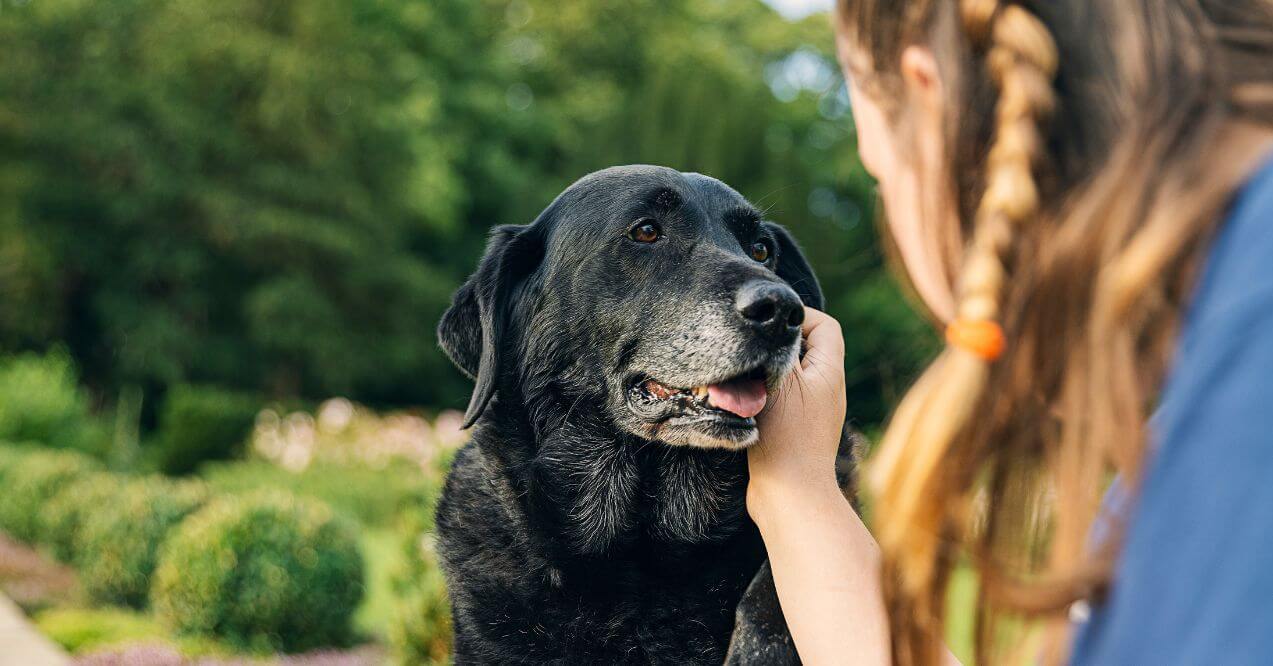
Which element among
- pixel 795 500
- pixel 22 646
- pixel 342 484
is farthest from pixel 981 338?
pixel 342 484

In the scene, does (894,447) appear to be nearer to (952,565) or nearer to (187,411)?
(952,565)

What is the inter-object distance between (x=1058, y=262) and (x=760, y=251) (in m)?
1.83

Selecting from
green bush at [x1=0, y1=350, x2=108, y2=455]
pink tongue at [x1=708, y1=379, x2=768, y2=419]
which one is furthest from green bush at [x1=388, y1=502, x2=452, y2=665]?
green bush at [x1=0, y1=350, x2=108, y2=455]

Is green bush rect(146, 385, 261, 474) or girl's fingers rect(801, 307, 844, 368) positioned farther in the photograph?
green bush rect(146, 385, 261, 474)

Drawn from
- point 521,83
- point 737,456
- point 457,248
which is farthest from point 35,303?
point 737,456

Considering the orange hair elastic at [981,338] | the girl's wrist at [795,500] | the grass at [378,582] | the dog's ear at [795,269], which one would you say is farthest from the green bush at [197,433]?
the orange hair elastic at [981,338]

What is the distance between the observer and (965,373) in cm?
119

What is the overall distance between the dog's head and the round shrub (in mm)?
4427

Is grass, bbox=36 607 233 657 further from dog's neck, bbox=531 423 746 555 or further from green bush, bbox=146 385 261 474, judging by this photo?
green bush, bbox=146 385 261 474

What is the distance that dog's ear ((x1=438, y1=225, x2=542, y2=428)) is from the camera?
9.63 ft

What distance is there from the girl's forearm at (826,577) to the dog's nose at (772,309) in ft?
1.78

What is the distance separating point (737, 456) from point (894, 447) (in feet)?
4.53

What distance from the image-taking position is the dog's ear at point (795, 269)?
3.13m

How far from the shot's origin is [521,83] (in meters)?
31.3
